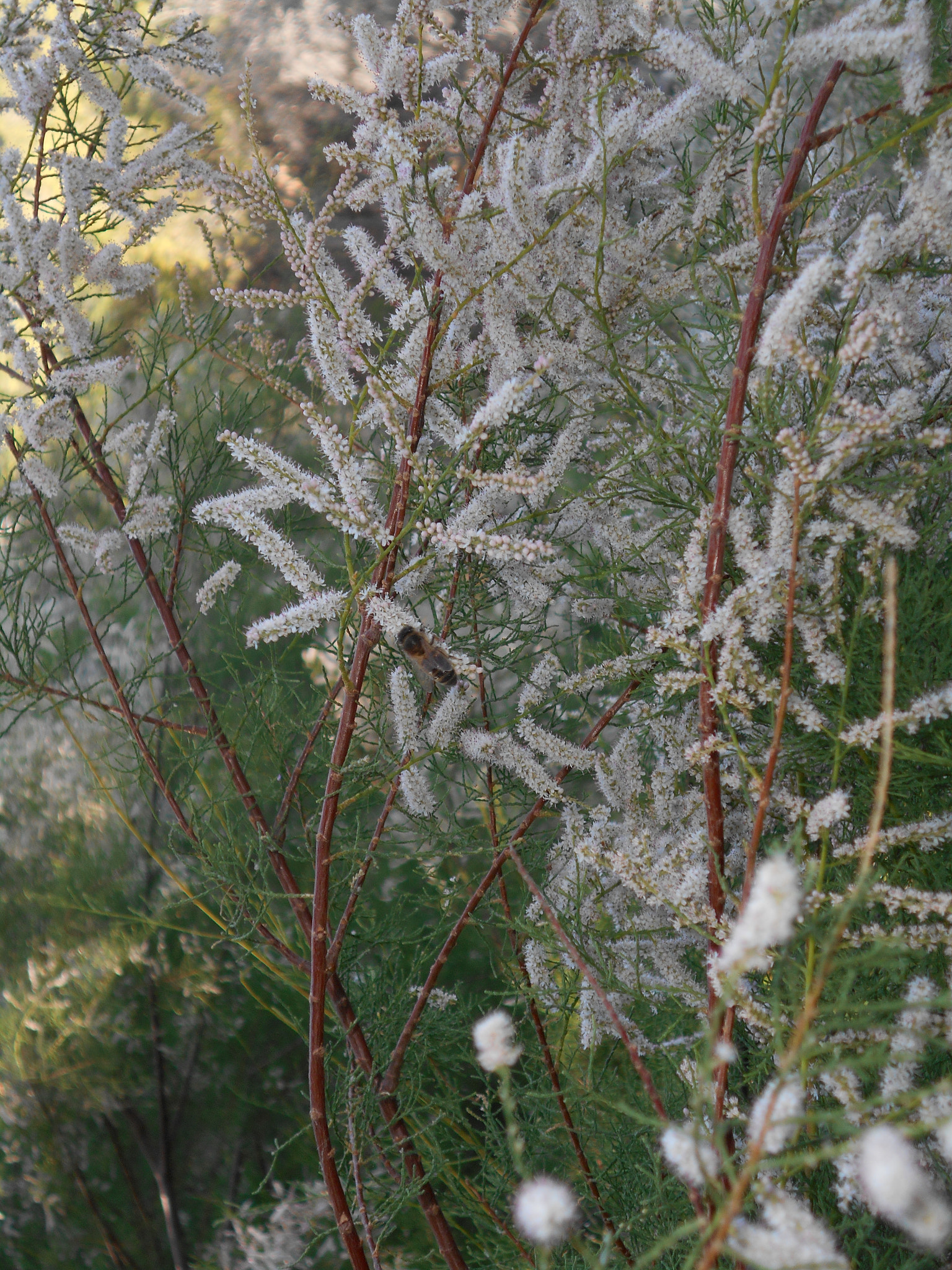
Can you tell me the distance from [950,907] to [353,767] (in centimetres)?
22

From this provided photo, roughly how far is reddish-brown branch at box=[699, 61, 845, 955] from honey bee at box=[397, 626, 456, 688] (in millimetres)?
109

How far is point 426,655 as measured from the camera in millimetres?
379

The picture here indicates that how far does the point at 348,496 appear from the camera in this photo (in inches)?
13.4

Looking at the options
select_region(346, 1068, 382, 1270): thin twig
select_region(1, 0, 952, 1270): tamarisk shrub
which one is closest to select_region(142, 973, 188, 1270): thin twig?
select_region(1, 0, 952, 1270): tamarisk shrub

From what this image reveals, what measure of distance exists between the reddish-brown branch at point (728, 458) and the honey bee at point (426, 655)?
11 cm

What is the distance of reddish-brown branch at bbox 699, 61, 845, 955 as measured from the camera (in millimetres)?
325

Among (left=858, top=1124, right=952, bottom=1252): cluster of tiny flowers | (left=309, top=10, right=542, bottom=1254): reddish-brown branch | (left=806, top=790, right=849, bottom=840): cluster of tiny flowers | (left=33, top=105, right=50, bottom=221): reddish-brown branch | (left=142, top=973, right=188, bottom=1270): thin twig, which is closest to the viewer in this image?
(left=858, top=1124, right=952, bottom=1252): cluster of tiny flowers

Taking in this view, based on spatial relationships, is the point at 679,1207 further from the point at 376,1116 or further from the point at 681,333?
the point at 681,333

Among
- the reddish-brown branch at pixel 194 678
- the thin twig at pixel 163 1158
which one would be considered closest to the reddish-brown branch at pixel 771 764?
the reddish-brown branch at pixel 194 678

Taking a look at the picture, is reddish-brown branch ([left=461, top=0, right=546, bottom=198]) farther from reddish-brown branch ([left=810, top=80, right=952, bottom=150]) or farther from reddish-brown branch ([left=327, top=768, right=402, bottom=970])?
reddish-brown branch ([left=327, top=768, right=402, bottom=970])

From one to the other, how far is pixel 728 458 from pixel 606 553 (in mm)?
206

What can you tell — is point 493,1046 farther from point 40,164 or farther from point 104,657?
point 40,164

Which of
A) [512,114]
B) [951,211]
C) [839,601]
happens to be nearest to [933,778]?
[839,601]

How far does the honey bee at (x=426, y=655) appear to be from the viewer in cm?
37
